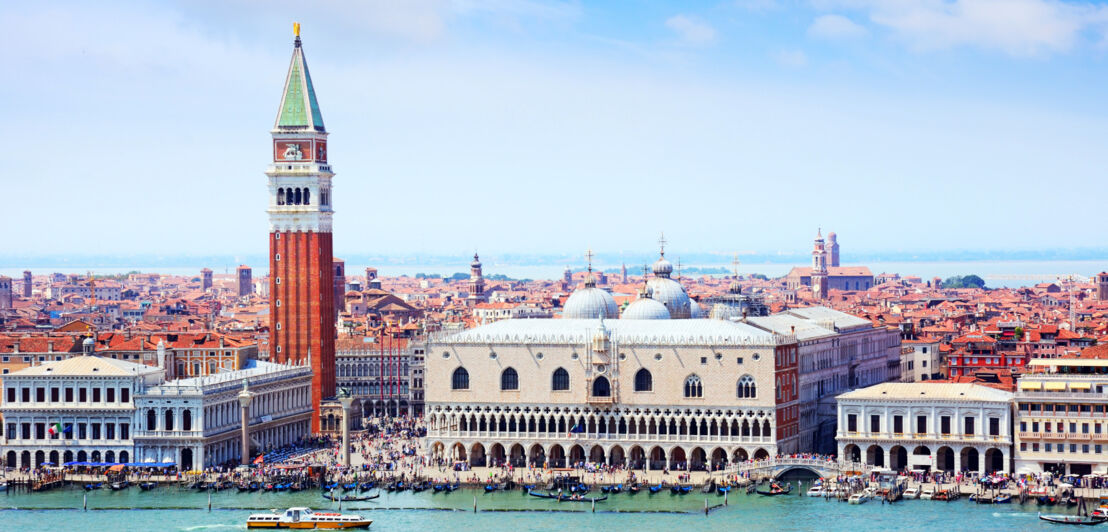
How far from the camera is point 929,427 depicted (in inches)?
2650

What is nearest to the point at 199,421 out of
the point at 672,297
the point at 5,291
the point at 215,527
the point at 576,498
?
the point at 215,527

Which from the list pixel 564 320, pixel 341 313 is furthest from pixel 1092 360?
pixel 341 313

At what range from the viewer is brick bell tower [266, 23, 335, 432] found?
82438 millimetres

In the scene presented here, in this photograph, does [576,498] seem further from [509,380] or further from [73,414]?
[73,414]

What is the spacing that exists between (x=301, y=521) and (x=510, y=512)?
→ 6.60m

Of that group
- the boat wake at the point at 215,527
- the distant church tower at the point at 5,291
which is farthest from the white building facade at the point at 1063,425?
the distant church tower at the point at 5,291

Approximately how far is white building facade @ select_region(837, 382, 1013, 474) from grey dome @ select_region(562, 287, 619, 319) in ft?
39.6

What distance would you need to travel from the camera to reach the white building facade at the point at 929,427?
66.7 meters

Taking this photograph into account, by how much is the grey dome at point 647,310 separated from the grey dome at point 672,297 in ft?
7.00

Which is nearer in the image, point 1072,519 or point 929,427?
point 1072,519

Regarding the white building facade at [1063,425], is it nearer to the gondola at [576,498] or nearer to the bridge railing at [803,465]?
the bridge railing at [803,465]

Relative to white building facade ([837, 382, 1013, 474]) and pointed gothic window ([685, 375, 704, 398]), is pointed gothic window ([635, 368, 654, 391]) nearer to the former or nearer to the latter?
pointed gothic window ([685, 375, 704, 398])

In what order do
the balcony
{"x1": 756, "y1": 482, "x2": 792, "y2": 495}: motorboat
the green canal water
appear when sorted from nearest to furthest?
the green canal water
{"x1": 756, "y1": 482, "x2": 792, "y2": 495}: motorboat
the balcony

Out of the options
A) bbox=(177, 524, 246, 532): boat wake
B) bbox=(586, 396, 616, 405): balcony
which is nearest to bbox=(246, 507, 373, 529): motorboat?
bbox=(177, 524, 246, 532): boat wake
